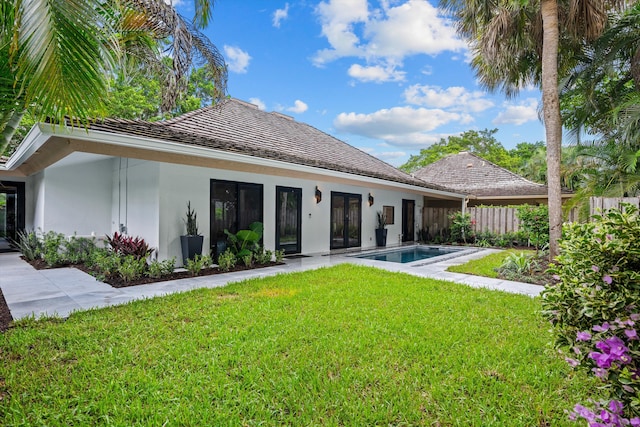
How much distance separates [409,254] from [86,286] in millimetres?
11532

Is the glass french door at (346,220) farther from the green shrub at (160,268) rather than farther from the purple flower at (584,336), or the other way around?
the purple flower at (584,336)

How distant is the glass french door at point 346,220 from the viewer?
14.1 metres

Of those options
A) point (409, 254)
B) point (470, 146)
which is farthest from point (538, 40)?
point (470, 146)

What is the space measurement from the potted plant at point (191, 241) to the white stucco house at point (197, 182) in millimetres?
317

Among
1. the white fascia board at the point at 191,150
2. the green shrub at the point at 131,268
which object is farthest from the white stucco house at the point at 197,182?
the green shrub at the point at 131,268

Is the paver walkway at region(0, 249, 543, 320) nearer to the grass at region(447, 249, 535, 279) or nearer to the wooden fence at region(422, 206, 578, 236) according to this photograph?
the grass at region(447, 249, 535, 279)

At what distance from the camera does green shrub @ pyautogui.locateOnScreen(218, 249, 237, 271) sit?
349 inches

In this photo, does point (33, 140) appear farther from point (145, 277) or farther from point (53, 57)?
point (53, 57)

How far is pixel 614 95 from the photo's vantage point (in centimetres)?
1315

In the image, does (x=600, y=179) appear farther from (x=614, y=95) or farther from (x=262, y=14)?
(x=262, y=14)

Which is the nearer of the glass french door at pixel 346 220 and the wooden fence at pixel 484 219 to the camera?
the glass french door at pixel 346 220

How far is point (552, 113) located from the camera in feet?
28.3

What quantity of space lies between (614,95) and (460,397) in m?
15.9

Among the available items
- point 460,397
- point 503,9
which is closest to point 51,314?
point 460,397
